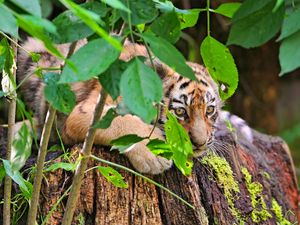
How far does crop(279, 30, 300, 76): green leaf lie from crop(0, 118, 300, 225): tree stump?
129 cm

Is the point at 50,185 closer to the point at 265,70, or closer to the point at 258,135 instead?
the point at 258,135

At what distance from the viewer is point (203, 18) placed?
727 cm

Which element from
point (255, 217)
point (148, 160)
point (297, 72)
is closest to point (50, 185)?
point (148, 160)

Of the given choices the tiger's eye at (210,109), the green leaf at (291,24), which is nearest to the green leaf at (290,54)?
the green leaf at (291,24)

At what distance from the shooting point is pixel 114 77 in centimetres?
187

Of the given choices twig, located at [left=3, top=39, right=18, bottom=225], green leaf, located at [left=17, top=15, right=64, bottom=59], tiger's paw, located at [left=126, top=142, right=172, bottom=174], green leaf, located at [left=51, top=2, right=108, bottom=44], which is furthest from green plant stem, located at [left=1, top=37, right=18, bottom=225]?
green leaf, located at [left=17, top=15, right=64, bottom=59]

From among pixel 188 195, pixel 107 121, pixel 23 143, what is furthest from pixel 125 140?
pixel 188 195

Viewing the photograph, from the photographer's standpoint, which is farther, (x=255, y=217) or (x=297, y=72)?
(x=297, y=72)

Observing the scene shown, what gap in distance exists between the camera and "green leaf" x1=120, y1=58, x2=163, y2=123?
164 centimetres

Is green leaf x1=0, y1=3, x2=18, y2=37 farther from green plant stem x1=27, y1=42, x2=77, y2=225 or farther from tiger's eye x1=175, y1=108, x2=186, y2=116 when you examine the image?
tiger's eye x1=175, y1=108, x2=186, y2=116

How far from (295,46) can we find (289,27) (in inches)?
2.3

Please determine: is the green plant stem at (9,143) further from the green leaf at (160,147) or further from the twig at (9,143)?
the green leaf at (160,147)

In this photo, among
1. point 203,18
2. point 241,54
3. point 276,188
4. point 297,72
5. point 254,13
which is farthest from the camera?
point 297,72

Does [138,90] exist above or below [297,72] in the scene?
above
